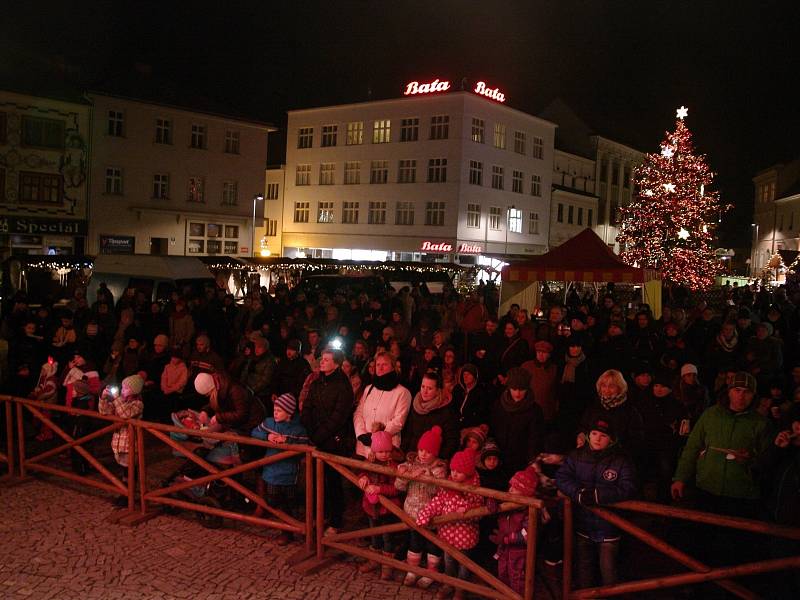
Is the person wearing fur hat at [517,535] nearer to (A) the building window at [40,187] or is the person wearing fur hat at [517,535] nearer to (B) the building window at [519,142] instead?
(A) the building window at [40,187]

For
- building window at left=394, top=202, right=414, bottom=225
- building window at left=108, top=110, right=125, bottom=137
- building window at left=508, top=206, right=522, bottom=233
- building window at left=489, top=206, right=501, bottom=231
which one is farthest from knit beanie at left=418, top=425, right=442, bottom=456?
building window at left=508, top=206, right=522, bottom=233

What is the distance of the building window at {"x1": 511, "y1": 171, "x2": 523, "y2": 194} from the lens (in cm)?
4812

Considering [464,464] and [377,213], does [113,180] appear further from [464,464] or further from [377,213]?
[464,464]

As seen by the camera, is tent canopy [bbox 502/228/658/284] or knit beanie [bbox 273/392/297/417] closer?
knit beanie [bbox 273/392/297/417]

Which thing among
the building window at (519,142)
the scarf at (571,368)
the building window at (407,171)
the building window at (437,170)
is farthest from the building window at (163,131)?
the scarf at (571,368)

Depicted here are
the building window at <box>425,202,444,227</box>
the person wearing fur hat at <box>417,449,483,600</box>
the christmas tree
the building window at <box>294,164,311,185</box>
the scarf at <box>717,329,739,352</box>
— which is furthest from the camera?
the building window at <box>294,164,311,185</box>

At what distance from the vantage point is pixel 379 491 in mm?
5570

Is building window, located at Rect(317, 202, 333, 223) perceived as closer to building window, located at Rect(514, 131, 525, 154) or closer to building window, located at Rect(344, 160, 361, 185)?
building window, located at Rect(344, 160, 361, 185)

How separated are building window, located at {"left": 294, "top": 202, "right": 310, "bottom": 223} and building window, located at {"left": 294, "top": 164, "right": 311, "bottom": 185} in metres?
1.55

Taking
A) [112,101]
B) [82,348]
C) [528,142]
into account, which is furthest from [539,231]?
[82,348]

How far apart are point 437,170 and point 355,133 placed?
7.21m

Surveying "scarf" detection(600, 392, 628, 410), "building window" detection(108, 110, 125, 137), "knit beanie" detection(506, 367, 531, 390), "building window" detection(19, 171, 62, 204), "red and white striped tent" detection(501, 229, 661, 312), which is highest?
"building window" detection(108, 110, 125, 137)

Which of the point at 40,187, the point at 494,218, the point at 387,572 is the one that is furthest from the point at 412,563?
the point at 494,218

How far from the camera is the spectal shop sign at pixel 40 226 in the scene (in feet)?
103
